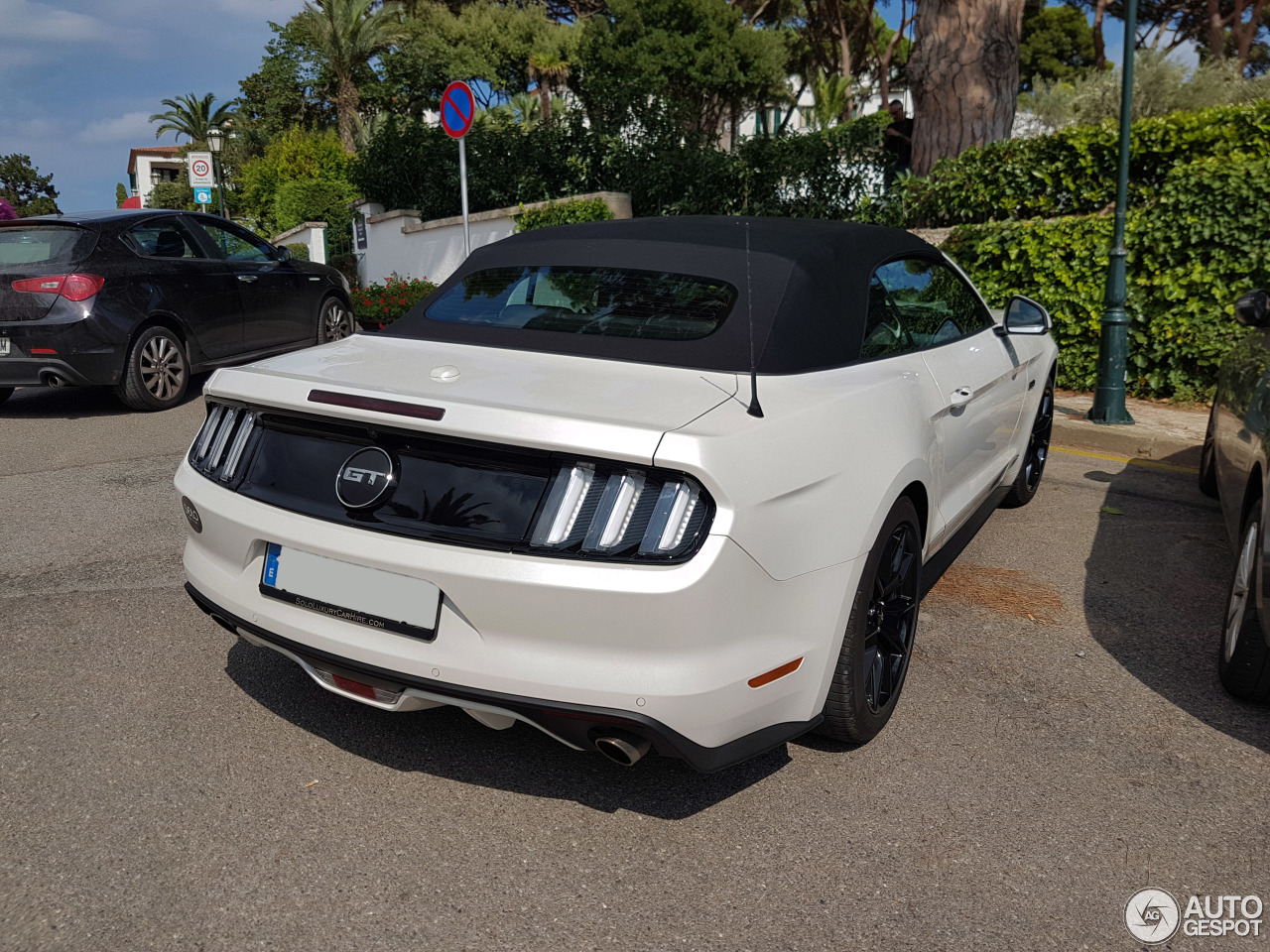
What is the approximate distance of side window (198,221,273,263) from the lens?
941cm

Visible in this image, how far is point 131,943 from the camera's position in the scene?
7.57ft

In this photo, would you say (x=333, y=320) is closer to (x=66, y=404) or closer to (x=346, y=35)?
(x=66, y=404)

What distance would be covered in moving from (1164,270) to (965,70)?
505 centimetres

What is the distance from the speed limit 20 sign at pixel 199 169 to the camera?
2478 cm

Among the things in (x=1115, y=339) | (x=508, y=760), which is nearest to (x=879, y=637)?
(x=508, y=760)

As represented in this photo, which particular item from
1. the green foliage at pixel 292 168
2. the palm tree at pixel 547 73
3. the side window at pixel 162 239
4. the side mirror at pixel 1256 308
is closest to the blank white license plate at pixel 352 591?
the side mirror at pixel 1256 308

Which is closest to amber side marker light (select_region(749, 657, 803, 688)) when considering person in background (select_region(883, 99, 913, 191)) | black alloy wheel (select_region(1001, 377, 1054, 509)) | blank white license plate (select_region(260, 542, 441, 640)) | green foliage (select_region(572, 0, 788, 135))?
blank white license plate (select_region(260, 542, 441, 640))

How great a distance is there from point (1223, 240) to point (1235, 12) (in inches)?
816

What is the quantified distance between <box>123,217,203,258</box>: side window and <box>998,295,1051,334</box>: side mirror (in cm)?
680

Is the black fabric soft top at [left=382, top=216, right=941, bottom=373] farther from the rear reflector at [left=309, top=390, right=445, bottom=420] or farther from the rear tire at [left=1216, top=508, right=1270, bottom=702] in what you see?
the rear tire at [left=1216, top=508, right=1270, bottom=702]

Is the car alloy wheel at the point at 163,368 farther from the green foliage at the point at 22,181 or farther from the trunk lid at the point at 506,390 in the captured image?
the green foliage at the point at 22,181

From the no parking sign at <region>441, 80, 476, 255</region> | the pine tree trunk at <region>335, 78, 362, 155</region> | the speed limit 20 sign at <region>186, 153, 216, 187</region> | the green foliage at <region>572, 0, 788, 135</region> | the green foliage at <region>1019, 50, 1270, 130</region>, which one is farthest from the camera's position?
the pine tree trunk at <region>335, 78, 362, 155</region>

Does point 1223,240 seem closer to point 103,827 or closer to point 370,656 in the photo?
point 370,656

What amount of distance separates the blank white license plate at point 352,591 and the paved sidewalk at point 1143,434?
6337mm
